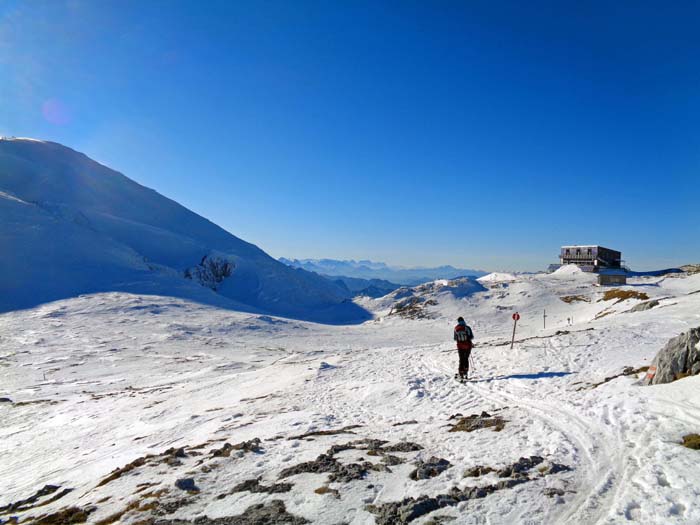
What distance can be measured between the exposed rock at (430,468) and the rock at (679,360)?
329 inches

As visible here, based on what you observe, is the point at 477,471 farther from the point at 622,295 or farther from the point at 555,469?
the point at 622,295

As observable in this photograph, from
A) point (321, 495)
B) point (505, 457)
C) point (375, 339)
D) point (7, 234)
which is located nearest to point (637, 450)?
point (505, 457)

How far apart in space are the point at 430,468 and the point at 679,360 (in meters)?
9.19

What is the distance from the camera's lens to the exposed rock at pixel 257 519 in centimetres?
680

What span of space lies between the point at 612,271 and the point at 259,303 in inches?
3525

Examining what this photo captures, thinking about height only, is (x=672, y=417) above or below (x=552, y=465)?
above

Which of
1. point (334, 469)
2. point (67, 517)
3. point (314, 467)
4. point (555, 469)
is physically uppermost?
point (555, 469)

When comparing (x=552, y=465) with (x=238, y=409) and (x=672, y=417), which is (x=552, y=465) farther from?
(x=238, y=409)

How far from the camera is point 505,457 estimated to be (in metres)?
8.90

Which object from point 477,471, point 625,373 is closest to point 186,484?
point 477,471

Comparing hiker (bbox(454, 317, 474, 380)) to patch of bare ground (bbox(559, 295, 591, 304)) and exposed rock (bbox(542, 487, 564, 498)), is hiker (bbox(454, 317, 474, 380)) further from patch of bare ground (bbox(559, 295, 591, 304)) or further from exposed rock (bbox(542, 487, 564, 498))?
patch of bare ground (bbox(559, 295, 591, 304))

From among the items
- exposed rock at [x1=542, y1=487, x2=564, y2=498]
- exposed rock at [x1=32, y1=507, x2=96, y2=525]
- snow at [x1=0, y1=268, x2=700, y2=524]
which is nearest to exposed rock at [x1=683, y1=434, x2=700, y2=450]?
snow at [x1=0, y1=268, x2=700, y2=524]

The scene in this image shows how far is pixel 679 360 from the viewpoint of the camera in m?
12.1

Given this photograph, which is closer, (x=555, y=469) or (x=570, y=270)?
(x=555, y=469)
